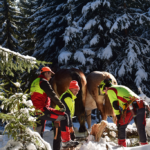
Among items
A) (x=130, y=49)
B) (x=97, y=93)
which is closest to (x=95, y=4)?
(x=130, y=49)

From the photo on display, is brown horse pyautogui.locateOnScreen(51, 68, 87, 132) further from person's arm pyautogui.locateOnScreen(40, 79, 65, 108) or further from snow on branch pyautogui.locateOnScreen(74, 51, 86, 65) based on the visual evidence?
snow on branch pyautogui.locateOnScreen(74, 51, 86, 65)

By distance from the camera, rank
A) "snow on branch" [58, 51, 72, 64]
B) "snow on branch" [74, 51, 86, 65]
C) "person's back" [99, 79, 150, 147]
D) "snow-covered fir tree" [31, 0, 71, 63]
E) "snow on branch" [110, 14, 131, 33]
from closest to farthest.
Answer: "person's back" [99, 79, 150, 147] < "snow on branch" [58, 51, 72, 64] < "snow on branch" [74, 51, 86, 65] < "snow on branch" [110, 14, 131, 33] < "snow-covered fir tree" [31, 0, 71, 63]

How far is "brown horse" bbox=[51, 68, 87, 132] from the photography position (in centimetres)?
631

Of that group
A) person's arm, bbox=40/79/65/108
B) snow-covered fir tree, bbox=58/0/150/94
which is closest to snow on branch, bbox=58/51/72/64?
snow-covered fir tree, bbox=58/0/150/94

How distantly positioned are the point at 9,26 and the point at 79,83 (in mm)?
8789

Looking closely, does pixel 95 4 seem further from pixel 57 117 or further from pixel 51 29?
pixel 57 117

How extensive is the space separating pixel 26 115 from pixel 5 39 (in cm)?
1181

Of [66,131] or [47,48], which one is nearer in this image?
[66,131]

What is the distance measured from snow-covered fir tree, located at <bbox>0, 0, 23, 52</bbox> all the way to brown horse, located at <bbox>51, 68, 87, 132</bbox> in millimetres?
6844

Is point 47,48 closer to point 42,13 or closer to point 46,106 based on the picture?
point 42,13

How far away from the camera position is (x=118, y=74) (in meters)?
10.5

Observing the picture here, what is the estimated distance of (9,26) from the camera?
12977 millimetres

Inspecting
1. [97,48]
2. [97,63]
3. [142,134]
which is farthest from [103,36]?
[142,134]

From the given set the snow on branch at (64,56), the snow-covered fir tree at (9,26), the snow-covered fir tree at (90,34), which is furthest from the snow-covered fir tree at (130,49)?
the snow-covered fir tree at (9,26)
